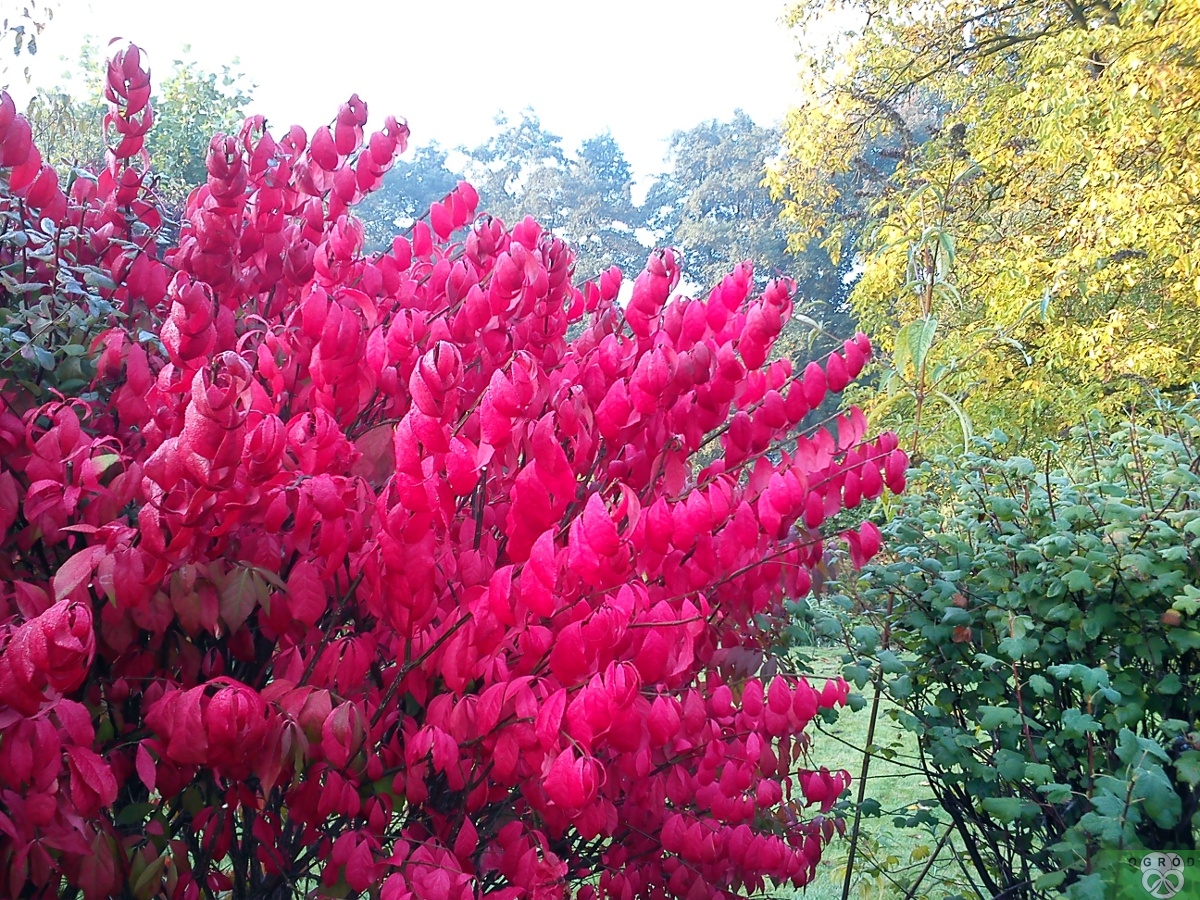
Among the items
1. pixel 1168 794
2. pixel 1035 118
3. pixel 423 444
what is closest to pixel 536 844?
pixel 423 444

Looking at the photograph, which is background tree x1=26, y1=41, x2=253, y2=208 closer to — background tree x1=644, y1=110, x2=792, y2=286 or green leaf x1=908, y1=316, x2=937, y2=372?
green leaf x1=908, y1=316, x2=937, y2=372

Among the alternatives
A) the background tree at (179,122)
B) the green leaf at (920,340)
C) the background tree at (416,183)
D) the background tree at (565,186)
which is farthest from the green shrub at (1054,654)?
the background tree at (416,183)

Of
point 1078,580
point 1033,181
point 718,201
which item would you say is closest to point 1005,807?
point 1078,580

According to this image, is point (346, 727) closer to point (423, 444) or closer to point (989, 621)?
point (423, 444)

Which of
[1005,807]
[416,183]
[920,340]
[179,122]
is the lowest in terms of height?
[1005,807]

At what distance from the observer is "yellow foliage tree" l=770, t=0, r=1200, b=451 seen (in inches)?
298

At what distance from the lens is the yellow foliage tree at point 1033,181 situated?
7.56 meters

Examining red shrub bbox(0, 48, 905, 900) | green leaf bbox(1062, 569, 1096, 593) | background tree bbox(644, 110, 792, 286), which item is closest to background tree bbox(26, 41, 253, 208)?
red shrub bbox(0, 48, 905, 900)

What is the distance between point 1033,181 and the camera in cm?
1012

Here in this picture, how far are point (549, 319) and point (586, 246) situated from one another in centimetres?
2845

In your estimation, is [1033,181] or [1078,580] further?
[1033,181]

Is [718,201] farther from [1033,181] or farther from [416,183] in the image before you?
[1033,181]

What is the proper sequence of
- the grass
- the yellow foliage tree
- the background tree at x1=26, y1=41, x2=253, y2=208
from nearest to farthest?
the grass < the yellow foliage tree < the background tree at x1=26, y1=41, x2=253, y2=208

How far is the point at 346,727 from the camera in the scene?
1268mm
